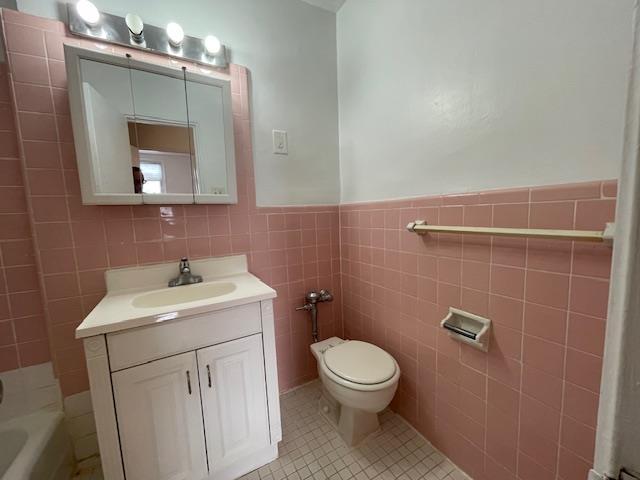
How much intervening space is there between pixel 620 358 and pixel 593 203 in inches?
26.5

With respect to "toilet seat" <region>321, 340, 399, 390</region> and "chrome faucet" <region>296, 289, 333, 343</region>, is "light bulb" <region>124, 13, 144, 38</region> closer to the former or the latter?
"chrome faucet" <region>296, 289, 333, 343</region>

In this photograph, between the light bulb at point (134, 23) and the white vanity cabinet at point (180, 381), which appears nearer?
the white vanity cabinet at point (180, 381)

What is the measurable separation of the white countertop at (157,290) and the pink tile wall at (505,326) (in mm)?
732

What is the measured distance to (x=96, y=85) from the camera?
3.74 feet

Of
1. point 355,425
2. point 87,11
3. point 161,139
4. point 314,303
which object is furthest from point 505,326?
point 87,11

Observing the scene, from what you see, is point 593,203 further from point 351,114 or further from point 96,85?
point 96,85

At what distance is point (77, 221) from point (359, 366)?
1430 mm

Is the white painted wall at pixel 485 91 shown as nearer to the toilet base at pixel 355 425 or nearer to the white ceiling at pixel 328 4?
the white ceiling at pixel 328 4

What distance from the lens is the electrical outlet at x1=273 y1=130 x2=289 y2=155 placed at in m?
1.55

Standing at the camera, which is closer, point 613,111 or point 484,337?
point 613,111

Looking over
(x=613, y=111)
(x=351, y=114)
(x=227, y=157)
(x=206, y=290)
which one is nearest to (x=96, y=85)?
(x=227, y=157)

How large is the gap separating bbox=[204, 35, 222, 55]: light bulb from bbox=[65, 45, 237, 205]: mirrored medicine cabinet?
0.14 metres

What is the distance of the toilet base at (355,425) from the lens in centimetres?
131

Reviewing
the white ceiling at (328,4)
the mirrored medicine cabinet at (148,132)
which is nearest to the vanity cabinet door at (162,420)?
the mirrored medicine cabinet at (148,132)
